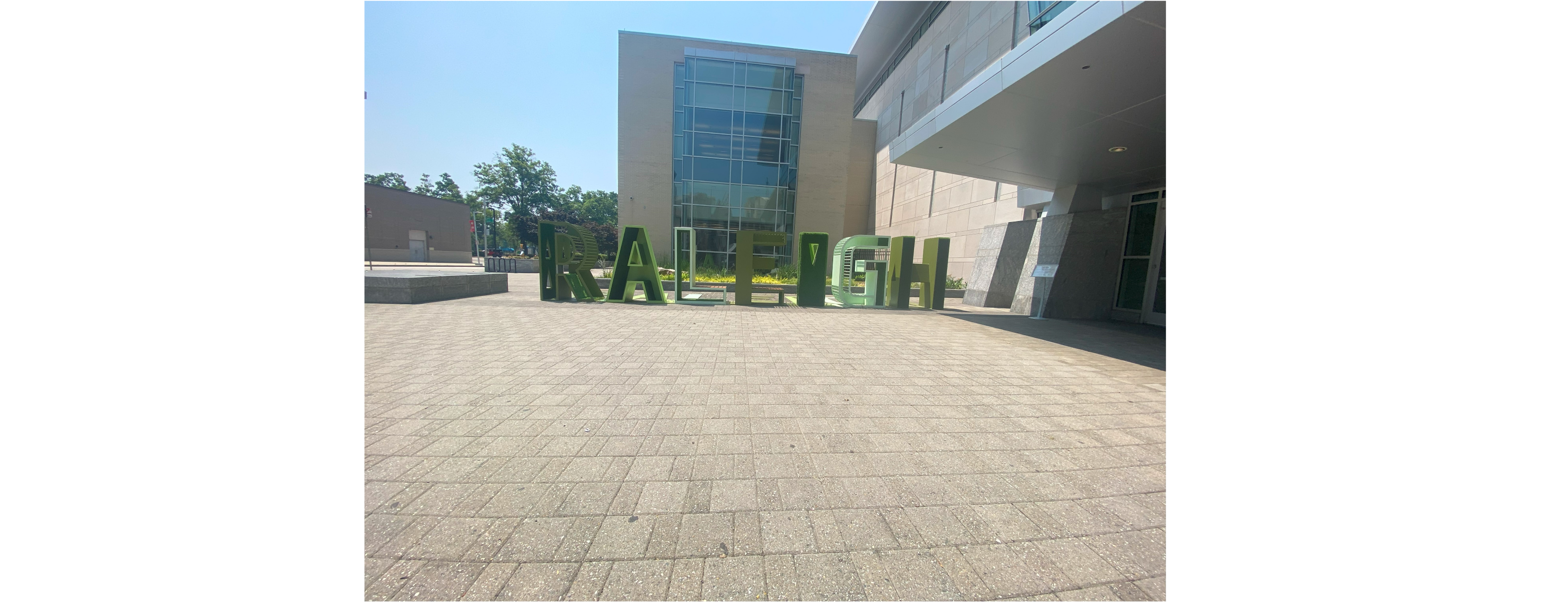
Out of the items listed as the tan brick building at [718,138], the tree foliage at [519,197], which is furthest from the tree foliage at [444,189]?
the tan brick building at [718,138]

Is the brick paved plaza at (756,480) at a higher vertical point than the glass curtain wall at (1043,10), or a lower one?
lower

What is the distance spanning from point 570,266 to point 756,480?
38.5 feet

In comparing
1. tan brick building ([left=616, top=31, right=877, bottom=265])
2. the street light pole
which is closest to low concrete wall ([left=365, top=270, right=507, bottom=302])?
the street light pole

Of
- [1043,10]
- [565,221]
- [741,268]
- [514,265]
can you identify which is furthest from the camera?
[565,221]

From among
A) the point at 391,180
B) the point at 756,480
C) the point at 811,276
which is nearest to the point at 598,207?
the point at 391,180

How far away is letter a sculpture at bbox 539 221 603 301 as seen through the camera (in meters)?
12.9

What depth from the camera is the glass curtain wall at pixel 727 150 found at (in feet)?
80.7

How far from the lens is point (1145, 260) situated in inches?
450

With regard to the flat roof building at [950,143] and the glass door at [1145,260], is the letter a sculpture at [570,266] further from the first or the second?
the glass door at [1145,260]

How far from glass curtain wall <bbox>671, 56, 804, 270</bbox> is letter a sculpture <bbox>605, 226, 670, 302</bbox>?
11.3 m

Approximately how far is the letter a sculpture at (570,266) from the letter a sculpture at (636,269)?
80 cm

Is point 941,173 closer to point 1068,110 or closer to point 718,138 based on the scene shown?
point 718,138
